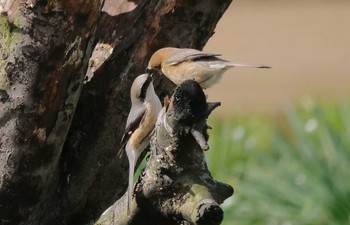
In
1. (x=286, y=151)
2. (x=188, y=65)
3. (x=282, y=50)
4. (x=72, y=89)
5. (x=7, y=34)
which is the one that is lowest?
(x=282, y=50)

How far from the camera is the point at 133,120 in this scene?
3100 millimetres

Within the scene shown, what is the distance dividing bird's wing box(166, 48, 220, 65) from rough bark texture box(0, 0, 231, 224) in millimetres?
25

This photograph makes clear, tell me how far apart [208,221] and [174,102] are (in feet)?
0.92

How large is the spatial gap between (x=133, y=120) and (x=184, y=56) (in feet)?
1.54

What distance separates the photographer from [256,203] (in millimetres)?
5523

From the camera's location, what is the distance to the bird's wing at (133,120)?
3069 mm

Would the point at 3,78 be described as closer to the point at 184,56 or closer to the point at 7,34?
the point at 7,34

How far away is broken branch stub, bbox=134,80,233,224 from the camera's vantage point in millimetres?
2578

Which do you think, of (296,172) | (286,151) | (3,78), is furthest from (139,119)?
(286,151)

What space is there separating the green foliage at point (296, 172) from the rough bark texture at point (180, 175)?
249 centimetres

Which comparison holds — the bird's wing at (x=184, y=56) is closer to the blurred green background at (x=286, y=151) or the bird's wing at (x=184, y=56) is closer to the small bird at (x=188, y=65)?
the small bird at (x=188, y=65)

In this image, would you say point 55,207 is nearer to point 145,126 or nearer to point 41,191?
point 41,191

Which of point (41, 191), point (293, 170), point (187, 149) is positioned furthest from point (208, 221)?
point (293, 170)

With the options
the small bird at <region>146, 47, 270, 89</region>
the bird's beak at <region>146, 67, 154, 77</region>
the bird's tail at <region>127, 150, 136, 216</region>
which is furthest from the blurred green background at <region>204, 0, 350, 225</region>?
the bird's tail at <region>127, 150, 136, 216</region>
